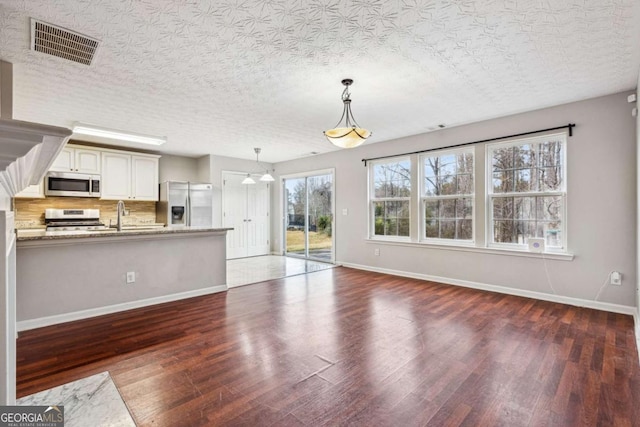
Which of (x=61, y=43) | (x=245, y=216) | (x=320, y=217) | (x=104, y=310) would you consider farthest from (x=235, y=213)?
(x=61, y=43)

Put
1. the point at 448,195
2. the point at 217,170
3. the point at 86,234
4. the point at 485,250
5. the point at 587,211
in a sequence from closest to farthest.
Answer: the point at 86,234 < the point at 587,211 < the point at 485,250 < the point at 448,195 < the point at 217,170

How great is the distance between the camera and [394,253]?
561cm

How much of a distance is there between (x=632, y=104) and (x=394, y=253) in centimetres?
362

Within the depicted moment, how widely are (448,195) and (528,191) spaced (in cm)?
111

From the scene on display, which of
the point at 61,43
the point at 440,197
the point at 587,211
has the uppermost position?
the point at 61,43

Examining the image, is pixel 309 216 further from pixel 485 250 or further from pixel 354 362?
pixel 354 362

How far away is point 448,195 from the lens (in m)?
5.00

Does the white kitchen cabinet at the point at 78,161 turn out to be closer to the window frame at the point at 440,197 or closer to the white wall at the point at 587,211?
the white wall at the point at 587,211

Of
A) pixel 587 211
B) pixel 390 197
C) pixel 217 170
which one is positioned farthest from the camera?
pixel 217 170

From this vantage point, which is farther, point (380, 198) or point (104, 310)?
point (380, 198)

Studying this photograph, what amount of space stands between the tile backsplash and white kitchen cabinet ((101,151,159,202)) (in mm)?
344

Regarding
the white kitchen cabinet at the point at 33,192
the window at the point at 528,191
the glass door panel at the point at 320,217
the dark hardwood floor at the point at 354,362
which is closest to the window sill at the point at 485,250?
the window at the point at 528,191

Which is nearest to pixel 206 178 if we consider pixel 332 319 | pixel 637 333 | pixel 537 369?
pixel 332 319

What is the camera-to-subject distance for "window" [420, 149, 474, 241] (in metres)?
4.80
